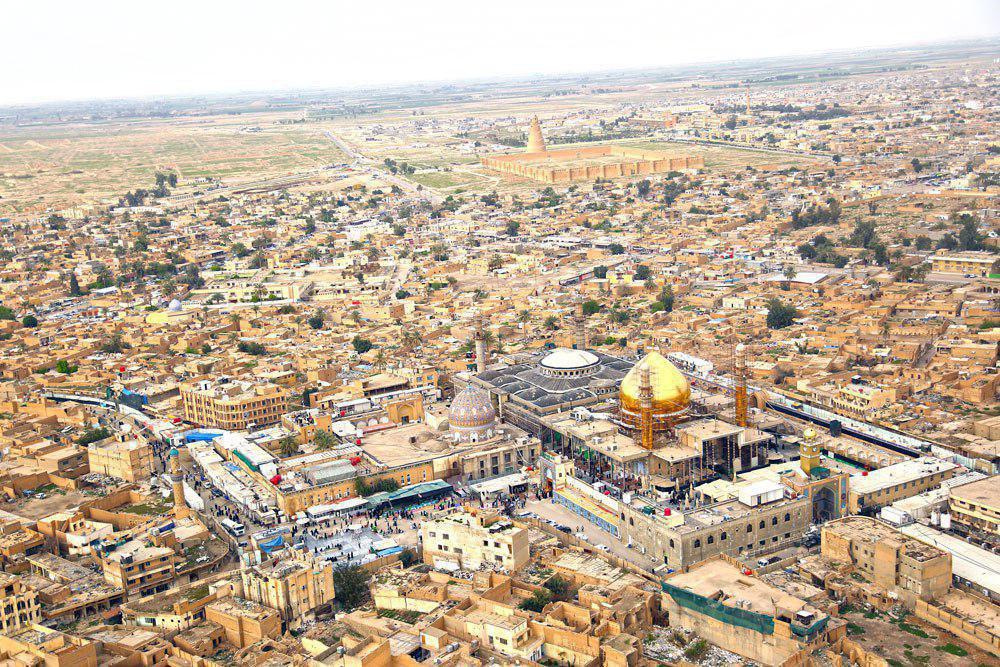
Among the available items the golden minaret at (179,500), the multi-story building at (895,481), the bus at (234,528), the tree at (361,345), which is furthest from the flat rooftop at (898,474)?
the tree at (361,345)

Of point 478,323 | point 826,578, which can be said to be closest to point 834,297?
point 478,323

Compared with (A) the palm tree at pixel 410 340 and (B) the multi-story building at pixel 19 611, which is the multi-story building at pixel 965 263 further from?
(B) the multi-story building at pixel 19 611

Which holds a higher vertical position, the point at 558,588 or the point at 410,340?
the point at 410,340

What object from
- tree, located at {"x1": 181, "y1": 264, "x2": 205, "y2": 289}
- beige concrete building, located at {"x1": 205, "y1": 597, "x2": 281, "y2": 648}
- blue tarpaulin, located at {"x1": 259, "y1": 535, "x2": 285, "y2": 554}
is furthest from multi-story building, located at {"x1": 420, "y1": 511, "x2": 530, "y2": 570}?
tree, located at {"x1": 181, "y1": 264, "x2": 205, "y2": 289}

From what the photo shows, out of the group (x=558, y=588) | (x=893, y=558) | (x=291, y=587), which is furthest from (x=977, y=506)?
(x=291, y=587)

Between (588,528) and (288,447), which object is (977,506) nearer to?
(588,528)

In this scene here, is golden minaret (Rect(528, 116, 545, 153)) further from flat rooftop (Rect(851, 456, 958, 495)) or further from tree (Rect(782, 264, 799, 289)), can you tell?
flat rooftop (Rect(851, 456, 958, 495))
